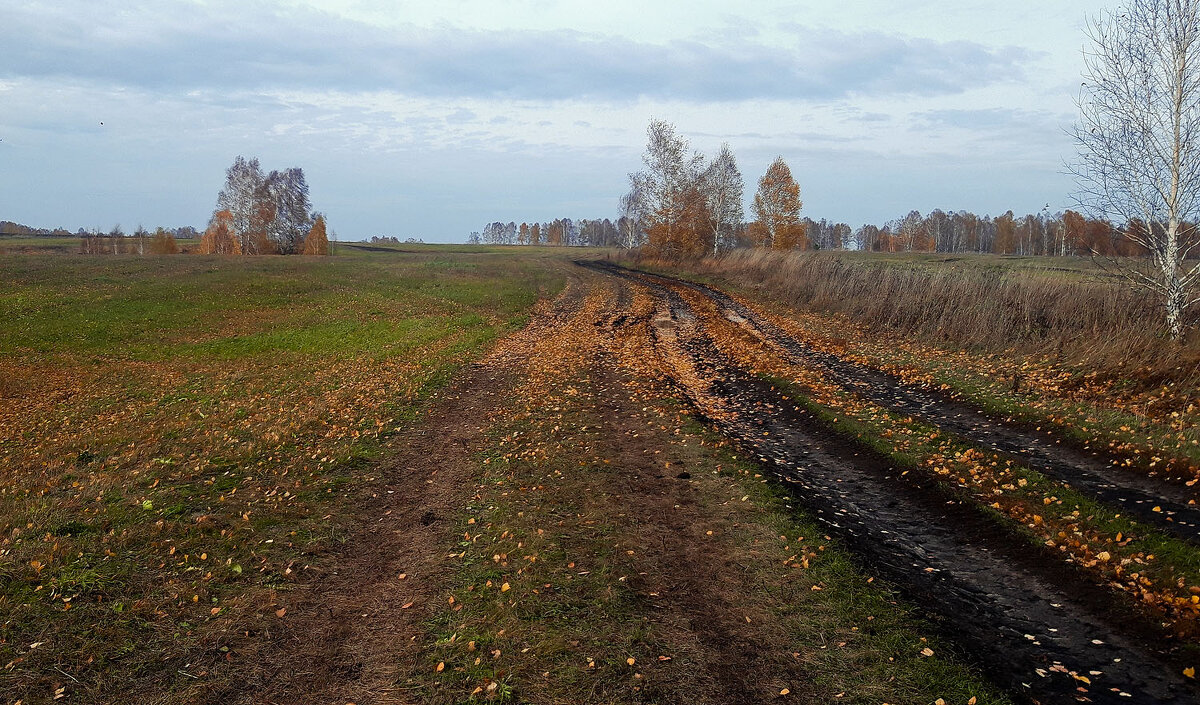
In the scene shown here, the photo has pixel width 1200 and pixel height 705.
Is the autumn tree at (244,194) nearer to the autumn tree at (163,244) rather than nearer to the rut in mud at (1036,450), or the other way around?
the autumn tree at (163,244)

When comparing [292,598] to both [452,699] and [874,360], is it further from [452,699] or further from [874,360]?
[874,360]

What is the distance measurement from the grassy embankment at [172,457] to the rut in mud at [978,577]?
650 centimetres

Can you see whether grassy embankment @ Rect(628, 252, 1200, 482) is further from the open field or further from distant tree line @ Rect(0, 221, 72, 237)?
distant tree line @ Rect(0, 221, 72, 237)

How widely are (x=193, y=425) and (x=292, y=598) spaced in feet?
27.0

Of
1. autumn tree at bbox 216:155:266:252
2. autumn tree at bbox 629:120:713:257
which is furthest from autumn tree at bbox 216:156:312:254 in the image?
autumn tree at bbox 629:120:713:257

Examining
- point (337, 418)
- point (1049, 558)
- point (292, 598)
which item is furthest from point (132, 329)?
point (1049, 558)

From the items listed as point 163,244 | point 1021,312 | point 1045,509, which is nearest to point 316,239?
point 163,244

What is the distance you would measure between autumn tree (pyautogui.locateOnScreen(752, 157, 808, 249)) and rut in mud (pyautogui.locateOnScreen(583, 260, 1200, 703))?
182ft

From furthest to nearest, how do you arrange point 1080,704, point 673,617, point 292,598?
point 292,598, point 673,617, point 1080,704

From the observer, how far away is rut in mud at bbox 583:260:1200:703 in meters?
5.07

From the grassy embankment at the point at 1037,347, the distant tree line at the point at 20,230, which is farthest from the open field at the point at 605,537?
the distant tree line at the point at 20,230

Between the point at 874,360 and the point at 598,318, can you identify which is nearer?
the point at 874,360

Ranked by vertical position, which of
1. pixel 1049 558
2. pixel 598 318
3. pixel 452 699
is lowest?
pixel 452 699

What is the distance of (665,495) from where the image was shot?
8797mm
